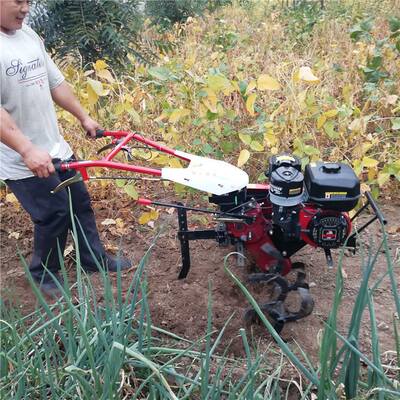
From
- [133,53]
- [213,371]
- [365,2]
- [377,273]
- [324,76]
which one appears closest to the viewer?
[213,371]

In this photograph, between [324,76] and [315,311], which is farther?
[324,76]

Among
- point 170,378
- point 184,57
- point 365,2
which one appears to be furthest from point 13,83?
point 365,2

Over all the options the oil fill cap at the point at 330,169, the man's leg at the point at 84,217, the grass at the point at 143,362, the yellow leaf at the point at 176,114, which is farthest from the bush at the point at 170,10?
the grass at the point at 143,362

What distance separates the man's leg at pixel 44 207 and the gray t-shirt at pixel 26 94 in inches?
2.4

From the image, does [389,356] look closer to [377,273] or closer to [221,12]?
[377,273]

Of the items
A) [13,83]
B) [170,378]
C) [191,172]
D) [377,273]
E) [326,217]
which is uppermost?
[13,83]

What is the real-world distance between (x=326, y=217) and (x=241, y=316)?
1.87 feet

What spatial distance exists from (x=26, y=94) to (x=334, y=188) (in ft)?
4.33

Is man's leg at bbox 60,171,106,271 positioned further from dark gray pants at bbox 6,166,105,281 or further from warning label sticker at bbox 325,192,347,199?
warning label sticker at bbox 325,192,347,199

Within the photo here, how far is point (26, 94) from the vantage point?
2156 millimetres

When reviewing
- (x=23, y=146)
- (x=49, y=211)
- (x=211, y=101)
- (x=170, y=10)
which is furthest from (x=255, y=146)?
(x=170, y=10)

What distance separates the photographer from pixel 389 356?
6.29ft

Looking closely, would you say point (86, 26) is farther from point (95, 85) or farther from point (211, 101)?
point (211, 101)

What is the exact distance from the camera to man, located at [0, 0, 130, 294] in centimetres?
202
